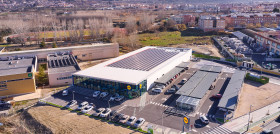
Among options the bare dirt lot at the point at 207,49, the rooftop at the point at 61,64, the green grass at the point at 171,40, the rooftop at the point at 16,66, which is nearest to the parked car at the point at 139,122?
the rooftop at the point at 61,64

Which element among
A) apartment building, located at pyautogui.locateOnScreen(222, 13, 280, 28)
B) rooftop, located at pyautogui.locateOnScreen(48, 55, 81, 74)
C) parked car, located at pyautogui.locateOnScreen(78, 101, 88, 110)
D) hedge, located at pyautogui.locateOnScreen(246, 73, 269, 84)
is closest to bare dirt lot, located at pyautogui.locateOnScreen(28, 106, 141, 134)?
parked car, located at pyautogui.locateOnScreen(78, 101, 88, 110)

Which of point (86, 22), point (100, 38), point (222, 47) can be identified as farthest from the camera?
point (86, 22)

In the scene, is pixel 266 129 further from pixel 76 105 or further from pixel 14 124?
pixel 14 124

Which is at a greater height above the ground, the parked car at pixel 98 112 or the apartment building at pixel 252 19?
the apartment building at pixel 252 19

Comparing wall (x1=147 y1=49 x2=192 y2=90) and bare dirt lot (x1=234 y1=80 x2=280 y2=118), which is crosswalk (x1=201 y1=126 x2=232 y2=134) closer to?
bare dirt lot (x1=234 y1=80 x2=280 y2=118)

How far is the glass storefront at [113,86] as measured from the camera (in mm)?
16375

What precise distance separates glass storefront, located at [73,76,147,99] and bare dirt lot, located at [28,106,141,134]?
11.9 ft

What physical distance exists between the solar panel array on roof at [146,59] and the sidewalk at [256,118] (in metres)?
8.64

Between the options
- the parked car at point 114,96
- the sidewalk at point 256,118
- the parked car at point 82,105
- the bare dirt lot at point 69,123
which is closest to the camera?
the bare dirt lot at point 69,123

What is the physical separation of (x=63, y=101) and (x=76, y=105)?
55.0 inches

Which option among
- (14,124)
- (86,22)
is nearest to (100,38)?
(86,22)

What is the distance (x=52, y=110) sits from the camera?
49.3 feet

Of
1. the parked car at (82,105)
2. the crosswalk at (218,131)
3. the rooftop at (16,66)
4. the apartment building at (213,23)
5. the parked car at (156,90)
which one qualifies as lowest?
the crosswalk at (218,131)

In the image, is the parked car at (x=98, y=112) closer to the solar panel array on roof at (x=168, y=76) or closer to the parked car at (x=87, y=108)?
the parked car at (x=87, y=108)
